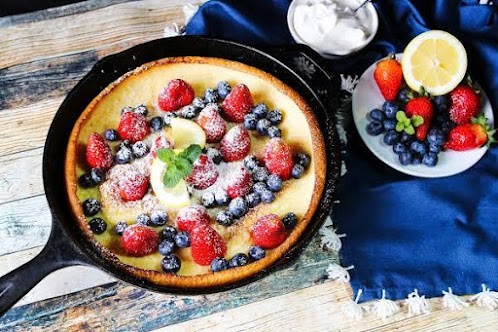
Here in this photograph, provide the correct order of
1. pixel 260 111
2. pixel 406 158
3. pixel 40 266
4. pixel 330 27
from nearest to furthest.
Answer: pixel 40 266 → pixel 260 111 → pixel 406 158 → pixel 330 27

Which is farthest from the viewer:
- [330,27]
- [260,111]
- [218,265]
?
[330,27]

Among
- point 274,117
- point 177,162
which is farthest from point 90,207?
point 274,117

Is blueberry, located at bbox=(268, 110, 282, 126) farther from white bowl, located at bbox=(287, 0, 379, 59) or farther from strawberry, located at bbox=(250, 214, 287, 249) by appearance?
white bowl, located at bbox=(287, 0, 379, 59)

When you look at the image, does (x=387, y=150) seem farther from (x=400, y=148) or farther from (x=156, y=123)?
(x=156, y=123)

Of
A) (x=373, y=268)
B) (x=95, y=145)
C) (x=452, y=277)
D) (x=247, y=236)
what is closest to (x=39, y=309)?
(x=95, y=145)

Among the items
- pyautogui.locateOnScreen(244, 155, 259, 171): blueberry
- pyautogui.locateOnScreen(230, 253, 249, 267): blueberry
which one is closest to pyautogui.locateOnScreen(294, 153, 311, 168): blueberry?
pyautogui.locateOnScreen(244, 155, 259, 171): blueberry

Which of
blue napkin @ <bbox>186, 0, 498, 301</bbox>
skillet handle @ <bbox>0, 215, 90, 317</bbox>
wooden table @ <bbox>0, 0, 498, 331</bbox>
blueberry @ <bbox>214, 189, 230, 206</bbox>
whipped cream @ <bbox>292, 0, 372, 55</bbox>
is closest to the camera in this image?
skillet handle @ <bbox>0, 215, 90, 317</bbox>
